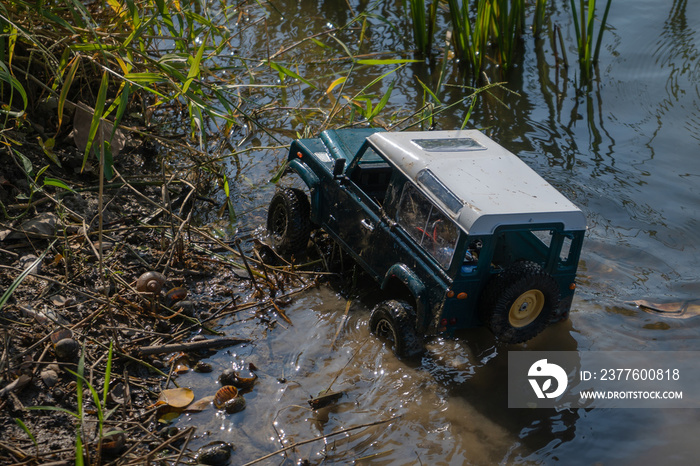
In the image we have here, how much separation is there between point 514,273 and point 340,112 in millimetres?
3606

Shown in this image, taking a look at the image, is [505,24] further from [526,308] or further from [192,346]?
[192,346]

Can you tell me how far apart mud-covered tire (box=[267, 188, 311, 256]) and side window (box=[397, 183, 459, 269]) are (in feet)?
3.42

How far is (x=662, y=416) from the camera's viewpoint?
14.3ft

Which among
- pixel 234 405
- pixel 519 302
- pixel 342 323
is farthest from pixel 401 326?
pixel 234 405

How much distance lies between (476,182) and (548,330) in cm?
139

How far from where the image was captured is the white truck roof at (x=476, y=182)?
4207mm

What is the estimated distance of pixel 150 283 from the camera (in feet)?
15.6

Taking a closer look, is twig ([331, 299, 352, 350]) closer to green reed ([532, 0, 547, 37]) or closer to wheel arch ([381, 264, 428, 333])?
wheel arch ([381, 264, 428, 333])

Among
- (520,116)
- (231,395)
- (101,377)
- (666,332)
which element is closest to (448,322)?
(231,395)

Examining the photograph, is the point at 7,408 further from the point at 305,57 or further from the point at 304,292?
the point at 305,57

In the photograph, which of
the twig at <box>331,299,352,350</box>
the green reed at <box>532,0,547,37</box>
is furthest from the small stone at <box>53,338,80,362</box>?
the green reed at <box>532,0,547,37</box>

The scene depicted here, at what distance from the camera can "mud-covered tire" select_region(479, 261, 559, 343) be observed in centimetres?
425

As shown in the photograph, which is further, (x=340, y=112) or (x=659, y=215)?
(x=340, y=112)

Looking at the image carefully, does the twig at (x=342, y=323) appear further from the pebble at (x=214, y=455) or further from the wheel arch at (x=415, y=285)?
the pebble at (x=214, y=455)
